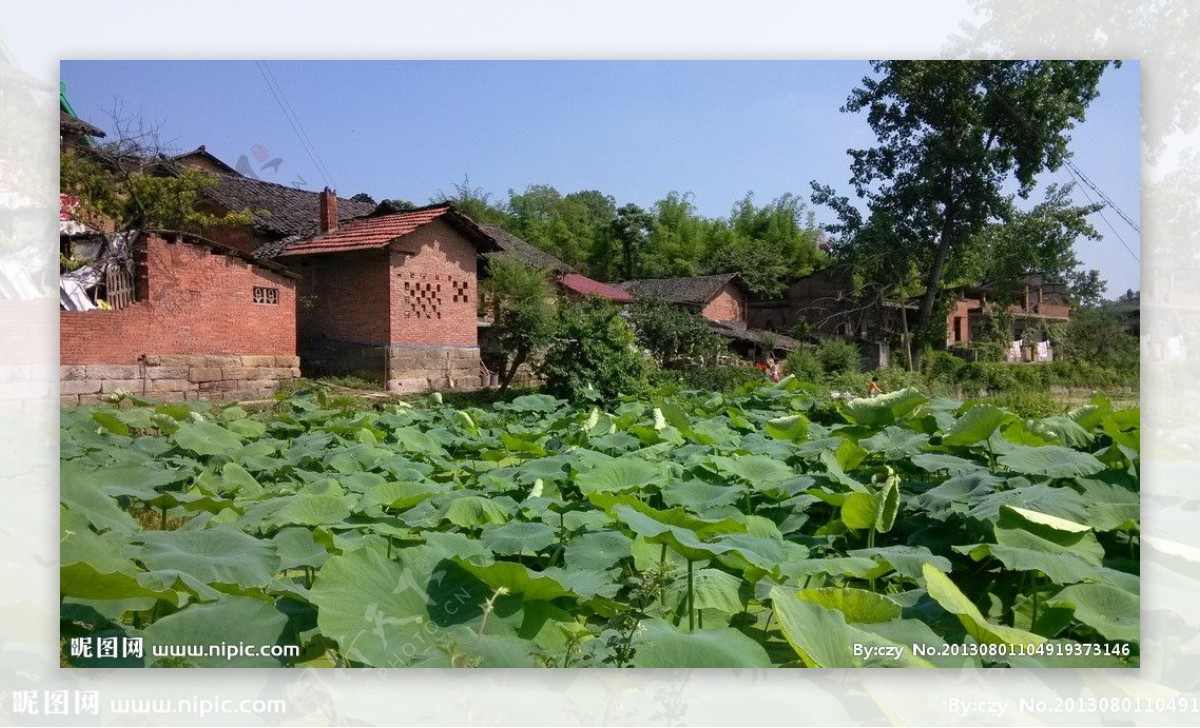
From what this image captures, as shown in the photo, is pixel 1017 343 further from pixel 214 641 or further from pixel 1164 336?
pixel 214 641

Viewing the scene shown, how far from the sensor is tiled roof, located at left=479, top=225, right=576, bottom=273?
5.97 meters

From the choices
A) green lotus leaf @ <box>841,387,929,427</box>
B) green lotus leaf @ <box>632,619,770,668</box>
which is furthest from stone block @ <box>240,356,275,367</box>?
green lotus leaf @ <box>632,619,770,668</box>

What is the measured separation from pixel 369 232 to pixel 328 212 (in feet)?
1.66

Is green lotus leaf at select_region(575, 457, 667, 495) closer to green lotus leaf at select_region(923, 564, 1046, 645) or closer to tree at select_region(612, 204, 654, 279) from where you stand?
green lotus leaf at select_region(923, 564, 1046, 645)

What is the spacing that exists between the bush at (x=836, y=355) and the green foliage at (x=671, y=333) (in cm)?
197

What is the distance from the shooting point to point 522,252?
21.3 ft

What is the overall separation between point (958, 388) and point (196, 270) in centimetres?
429

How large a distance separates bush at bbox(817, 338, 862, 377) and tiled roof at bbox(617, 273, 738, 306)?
42.6 inches

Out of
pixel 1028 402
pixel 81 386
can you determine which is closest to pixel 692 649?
pixel 81 386

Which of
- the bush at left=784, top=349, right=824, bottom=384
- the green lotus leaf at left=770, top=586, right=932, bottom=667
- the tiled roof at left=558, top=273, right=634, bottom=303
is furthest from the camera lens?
the tiled roof at left=558, top=273, right=634, bottom=303

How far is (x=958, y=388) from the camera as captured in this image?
4527mm

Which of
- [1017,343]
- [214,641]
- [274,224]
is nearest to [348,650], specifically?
[214,641]

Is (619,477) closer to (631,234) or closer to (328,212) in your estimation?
(328,212)

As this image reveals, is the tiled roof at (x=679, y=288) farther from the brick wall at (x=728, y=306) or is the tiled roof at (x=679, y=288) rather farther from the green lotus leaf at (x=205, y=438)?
the green lotus leaf at (x=205, y=438)
